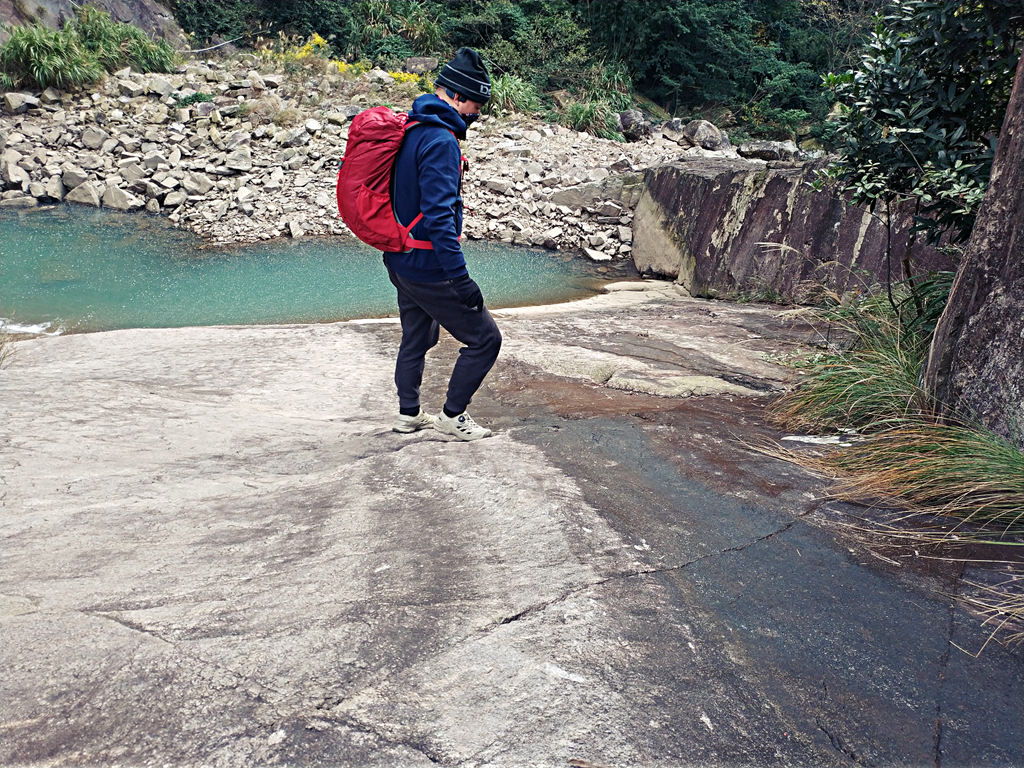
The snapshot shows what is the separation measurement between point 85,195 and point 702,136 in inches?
466

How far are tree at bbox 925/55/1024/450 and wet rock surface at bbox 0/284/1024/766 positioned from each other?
0.73 m

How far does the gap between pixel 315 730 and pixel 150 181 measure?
1287 centimetres

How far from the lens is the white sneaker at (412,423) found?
363cm

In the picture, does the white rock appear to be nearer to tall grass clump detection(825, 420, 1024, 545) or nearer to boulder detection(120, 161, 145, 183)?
boulder detection(120, 161, 145, 183)

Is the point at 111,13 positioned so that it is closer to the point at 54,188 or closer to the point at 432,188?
the point at 54,188

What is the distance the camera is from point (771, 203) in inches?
325

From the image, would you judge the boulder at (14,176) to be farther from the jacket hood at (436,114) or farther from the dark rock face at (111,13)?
the jacket hood at (436,114)

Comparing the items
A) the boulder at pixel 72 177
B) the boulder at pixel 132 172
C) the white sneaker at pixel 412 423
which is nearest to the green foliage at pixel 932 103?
the white sneaker at pixel 412 423

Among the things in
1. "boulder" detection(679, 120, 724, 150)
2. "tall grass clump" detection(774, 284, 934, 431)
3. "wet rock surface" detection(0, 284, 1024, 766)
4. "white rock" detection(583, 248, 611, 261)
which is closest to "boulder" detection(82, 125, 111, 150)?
"white rock" detection(583, 248, 611, 261)

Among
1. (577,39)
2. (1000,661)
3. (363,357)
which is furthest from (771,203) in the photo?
(577,39)

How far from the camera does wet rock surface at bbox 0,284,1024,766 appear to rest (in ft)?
5.21

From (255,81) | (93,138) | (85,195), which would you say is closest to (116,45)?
(255,81)

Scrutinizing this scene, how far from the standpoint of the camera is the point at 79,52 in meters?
14.9

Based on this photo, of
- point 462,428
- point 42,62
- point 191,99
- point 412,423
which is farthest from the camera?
point 191,99
